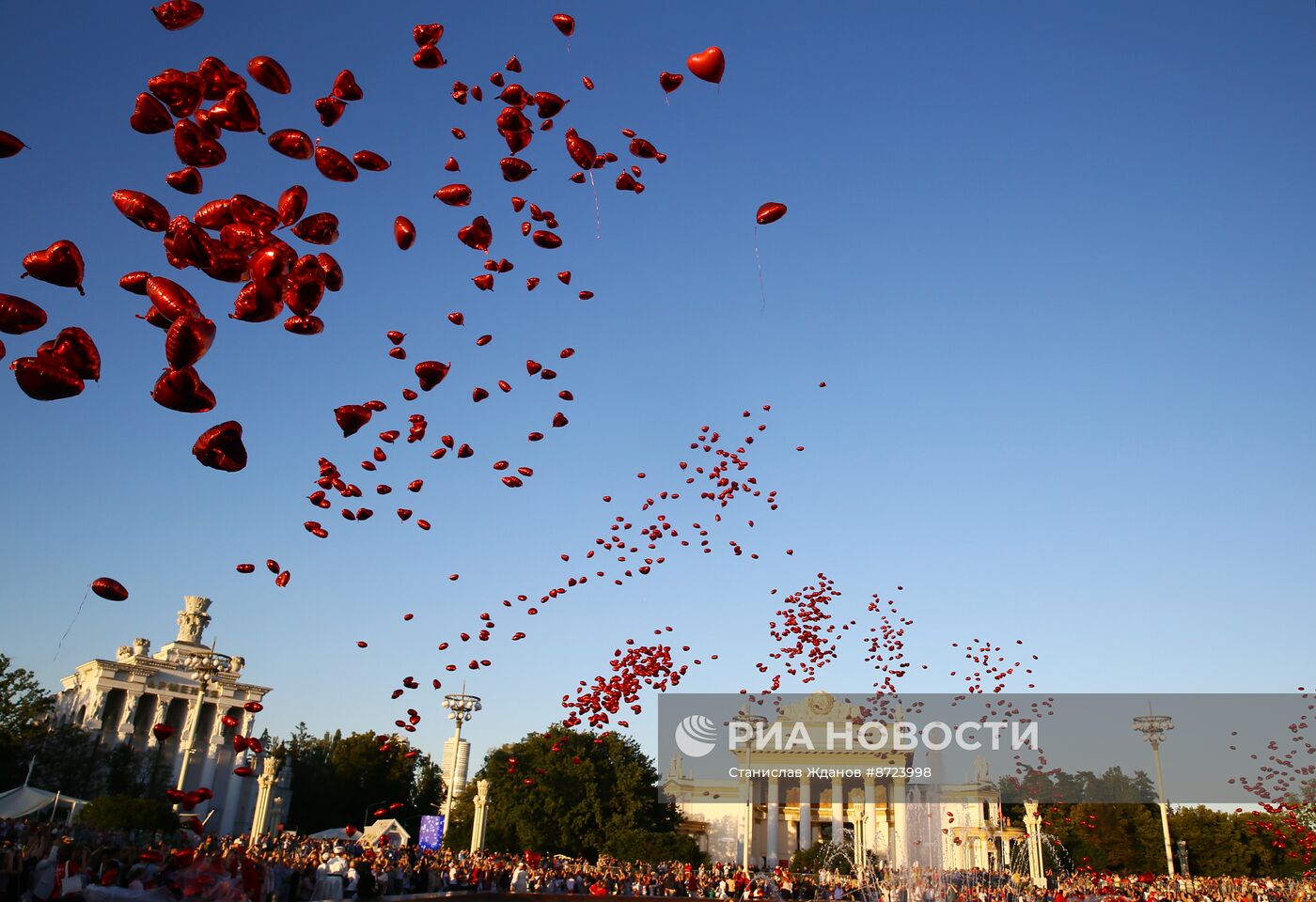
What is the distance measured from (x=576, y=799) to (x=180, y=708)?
5073 cm

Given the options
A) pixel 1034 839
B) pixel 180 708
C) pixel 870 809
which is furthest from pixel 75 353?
pixel 180 708

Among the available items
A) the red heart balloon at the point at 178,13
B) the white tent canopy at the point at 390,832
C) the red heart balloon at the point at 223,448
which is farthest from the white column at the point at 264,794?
the red heart balloon at the point at 178,13

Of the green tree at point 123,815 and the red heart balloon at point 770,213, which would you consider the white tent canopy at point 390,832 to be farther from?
the red heart balloon at point 770,213

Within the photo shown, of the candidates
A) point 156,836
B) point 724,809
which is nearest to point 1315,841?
point 724,809

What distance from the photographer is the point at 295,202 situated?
11891 mm

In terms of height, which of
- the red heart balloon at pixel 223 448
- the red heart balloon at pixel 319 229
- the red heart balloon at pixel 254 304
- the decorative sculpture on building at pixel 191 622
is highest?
the decorative sculpture on building at pixel 191 622

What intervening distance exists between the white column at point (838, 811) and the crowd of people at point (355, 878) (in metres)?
18.9

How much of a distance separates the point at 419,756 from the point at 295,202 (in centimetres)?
9843

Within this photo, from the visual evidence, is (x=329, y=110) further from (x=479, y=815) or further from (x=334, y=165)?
(x=479, y=815)

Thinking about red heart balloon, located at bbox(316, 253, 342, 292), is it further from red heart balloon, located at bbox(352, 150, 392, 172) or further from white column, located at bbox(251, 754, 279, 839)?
white column, located at bbox(251, 754, 279, 839)

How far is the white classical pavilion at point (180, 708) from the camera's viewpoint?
3221 inches

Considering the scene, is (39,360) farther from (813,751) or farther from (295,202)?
(813,751)

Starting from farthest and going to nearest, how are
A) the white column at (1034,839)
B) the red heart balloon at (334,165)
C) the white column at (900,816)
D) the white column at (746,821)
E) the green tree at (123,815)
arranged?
the white column at (900,816) → the white column at (746,821) → the white column at (1034,839) → the green tree at (123,815) → the red heart balloon at (334,165)

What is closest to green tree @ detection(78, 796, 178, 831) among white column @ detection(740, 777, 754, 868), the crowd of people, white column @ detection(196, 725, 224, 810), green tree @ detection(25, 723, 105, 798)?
the crowd of people
